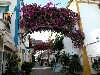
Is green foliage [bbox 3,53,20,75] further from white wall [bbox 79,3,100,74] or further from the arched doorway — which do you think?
white wall [bbox 79,3,100,74]

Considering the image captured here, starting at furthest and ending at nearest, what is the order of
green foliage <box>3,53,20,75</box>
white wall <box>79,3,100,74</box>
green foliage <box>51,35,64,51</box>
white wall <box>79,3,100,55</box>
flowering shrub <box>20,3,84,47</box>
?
green foliage <box>51,35,64,51</box> → white wall <box>79,3,100,55</box> → white wall <box>79,3,100,74</box> → flowering shrub <box>20,3,84,47</box> → green foliage <box>3,53,20,75</box>

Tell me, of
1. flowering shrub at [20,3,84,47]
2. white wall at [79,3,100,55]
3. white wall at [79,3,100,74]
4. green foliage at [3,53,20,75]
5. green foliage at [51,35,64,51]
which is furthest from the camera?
green foliage at [51,35,64,51]

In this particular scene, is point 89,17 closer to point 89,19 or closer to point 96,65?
point 89,19

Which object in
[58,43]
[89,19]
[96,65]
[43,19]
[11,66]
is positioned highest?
[89,19]

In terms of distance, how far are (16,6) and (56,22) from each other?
12.0ft

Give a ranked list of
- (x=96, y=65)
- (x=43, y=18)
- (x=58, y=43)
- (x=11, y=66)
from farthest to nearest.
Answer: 1. (x=58, y=43)
2. (x=96, y=65)
3. (x=43, y=18)
4. (x=11, y=66)

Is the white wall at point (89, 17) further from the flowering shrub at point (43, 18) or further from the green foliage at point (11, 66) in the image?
the green foliage at point (11, 66)

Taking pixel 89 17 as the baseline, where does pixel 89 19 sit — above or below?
below

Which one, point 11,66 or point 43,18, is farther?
point 43,18

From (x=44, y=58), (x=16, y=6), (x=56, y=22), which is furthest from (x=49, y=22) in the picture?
(x=44, y=58)

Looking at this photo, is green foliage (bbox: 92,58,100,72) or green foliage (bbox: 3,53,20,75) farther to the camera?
green foliage (bbox: 92,58,100,72)

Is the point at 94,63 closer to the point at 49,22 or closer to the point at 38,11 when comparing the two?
the point at 49,22

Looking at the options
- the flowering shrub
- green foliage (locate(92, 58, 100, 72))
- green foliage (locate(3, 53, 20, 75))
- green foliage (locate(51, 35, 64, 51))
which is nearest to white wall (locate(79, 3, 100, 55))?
green foliage (locate(92, 58, 100, 72))

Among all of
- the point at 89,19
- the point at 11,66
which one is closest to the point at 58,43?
the point at 89,19
